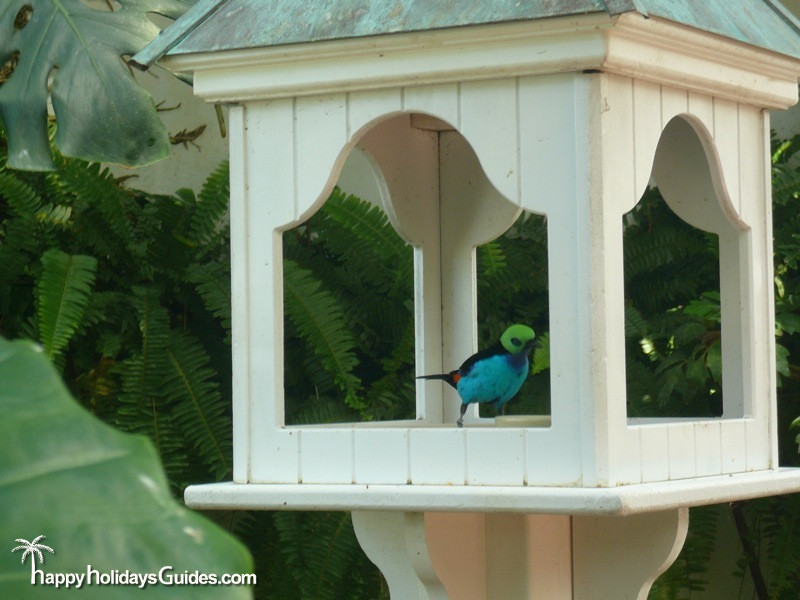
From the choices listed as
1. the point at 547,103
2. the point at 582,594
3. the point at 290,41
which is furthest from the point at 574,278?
the point at 582,594

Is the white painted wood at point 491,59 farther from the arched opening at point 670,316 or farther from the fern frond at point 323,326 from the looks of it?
the fern frond at point 323,326

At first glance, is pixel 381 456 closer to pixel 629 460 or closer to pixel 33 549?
pixel 629 460

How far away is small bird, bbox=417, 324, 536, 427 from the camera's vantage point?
1.92 meters

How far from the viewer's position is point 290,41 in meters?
1.68

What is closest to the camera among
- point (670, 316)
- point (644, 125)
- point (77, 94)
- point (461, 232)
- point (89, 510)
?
point (89, 510)

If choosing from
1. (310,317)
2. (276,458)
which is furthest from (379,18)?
(310,317)

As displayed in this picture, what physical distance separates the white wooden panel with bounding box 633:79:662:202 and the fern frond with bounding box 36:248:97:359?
1.67m

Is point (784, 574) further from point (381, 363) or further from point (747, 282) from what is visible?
point (747, 282)

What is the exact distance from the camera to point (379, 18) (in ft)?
5.36

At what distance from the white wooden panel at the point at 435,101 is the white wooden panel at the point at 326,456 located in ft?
1.40

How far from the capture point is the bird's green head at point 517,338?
6.26 feet

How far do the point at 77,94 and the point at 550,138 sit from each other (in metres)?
1.11

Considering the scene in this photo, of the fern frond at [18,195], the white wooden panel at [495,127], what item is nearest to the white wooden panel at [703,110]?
the white wooden panel at [495,127]

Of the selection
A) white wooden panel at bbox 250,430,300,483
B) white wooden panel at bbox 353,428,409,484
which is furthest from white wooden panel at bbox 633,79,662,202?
white wooden panel at bbox 250,430,300,483
